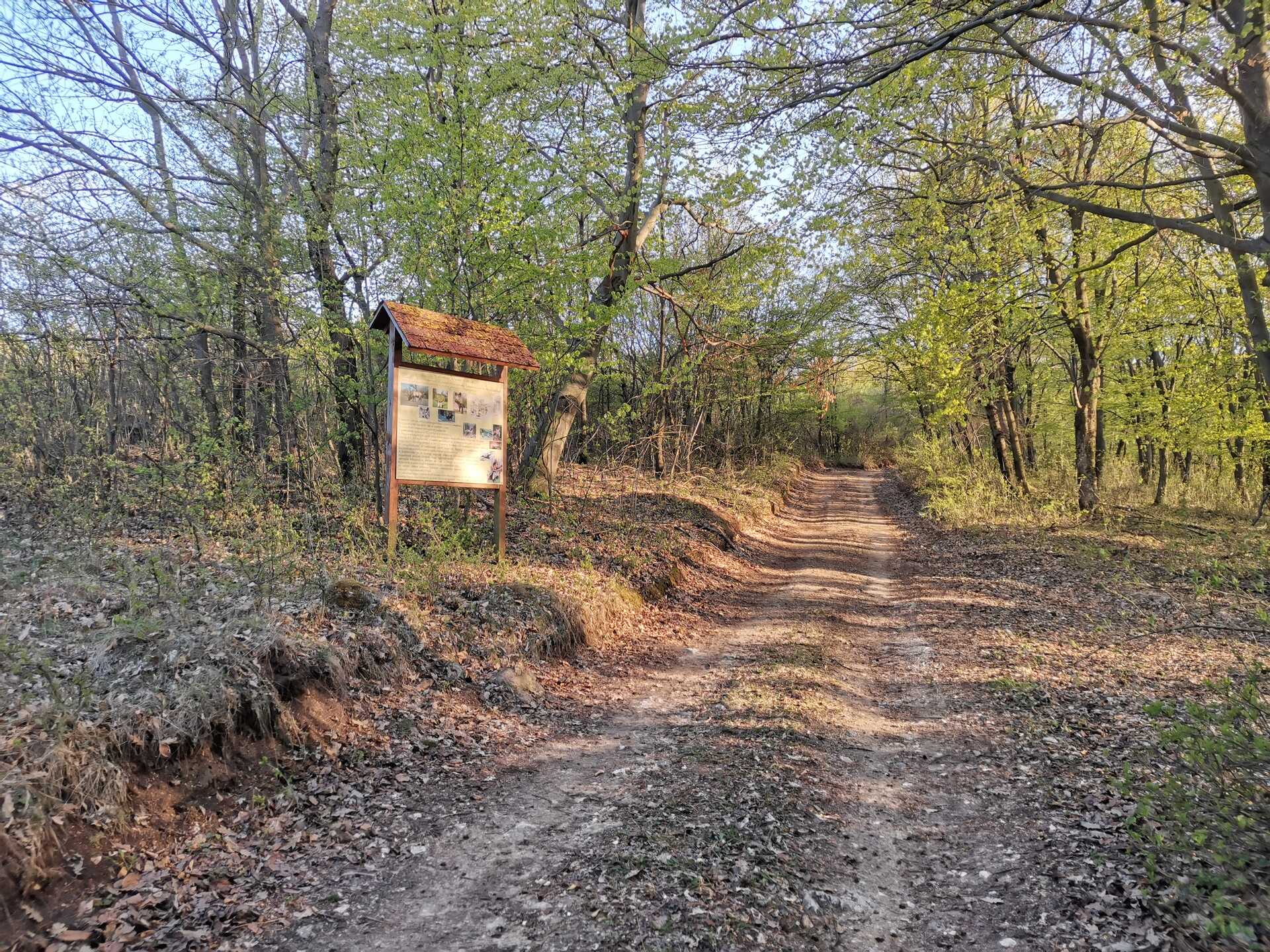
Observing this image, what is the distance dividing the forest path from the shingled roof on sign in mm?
4388

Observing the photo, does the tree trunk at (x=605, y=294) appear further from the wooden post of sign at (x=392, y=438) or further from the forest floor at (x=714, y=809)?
the forest floor at (x=714, y=809)

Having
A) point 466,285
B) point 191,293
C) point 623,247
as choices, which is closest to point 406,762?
point 466,285

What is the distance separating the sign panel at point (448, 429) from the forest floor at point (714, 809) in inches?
106

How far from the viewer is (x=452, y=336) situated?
26.4 feet

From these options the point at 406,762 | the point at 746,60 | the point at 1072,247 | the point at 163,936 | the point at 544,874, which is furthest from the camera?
the point at 1072,247

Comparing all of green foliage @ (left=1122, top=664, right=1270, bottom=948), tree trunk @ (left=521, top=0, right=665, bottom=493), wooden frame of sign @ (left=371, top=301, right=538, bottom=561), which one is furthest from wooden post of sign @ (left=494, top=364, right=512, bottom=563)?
green foliage @ (left=1122, top=664, right=1270, bottom=948)

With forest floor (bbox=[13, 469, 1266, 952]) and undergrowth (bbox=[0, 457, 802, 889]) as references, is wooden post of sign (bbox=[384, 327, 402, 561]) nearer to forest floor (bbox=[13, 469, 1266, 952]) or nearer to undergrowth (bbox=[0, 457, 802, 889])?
undergrowth (bbox=[0, 457, 802, 889])

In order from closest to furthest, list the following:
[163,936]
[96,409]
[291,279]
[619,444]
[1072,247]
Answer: [163,936] → [96,409] → [291,279] → [1072,247] → [619,444]

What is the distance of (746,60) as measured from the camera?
7113 mm

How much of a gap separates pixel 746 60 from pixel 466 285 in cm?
466

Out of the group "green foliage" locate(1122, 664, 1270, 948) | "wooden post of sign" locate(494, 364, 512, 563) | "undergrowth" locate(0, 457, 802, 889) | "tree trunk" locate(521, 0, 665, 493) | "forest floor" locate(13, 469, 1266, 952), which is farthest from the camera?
"tree trunk" locate(521, 0, 665, 493)

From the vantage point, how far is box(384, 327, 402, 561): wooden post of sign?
7543 mm

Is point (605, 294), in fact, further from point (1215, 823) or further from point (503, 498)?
point (1215, 823)

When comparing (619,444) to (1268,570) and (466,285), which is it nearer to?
(466,285)
